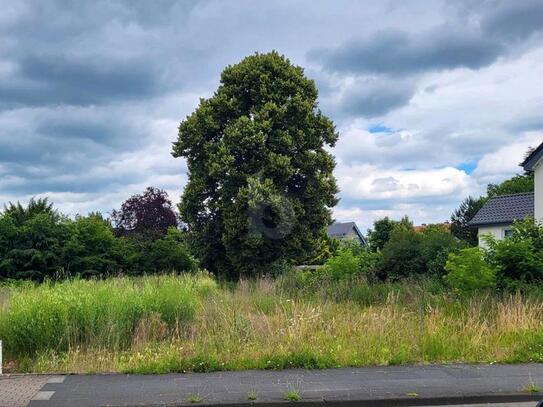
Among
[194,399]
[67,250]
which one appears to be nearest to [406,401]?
[194,399]

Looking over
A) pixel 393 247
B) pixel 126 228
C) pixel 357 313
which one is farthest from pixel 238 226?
pixel 126 228

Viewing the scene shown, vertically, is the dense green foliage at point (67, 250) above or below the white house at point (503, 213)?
below

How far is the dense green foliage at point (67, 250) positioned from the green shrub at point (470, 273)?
14.4 meters

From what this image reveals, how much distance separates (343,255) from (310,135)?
20.1ft

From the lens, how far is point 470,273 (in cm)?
1473

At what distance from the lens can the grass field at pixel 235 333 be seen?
1018 centimetres

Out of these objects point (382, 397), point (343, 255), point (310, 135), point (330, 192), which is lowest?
point (382, 397)

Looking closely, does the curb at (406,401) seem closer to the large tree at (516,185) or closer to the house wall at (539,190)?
the house wall at (539,190)

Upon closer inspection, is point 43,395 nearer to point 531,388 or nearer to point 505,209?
point 531,388

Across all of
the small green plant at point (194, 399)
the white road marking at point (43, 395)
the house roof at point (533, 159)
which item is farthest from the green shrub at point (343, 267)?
the white road marking at point (43, 395)

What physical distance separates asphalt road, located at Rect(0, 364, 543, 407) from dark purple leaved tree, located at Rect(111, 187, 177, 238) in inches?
1186

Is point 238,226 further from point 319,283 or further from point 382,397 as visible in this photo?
point 382,397

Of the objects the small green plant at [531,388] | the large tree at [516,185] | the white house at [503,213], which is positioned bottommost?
the small green plant at [531,388]

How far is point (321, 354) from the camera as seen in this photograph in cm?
1035
